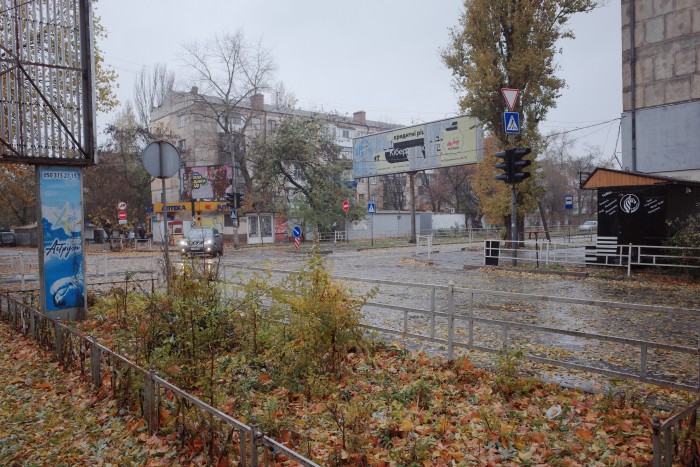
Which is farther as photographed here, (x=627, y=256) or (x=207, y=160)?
(x=207, y=160)

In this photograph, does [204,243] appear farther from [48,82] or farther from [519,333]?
[519,333]

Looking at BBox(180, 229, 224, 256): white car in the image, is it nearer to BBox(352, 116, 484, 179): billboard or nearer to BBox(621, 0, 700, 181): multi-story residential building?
BBox(352, 116, 484, 179): billboard

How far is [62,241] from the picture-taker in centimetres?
991

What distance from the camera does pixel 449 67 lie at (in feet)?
81.4

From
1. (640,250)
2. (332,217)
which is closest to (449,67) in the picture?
(640,250)

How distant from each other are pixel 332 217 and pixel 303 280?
34007mm

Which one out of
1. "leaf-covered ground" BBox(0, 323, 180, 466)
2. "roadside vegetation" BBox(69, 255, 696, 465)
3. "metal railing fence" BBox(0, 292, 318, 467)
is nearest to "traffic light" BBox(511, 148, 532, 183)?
"roadside vegetation" BBox(69, 255, 696, 465)

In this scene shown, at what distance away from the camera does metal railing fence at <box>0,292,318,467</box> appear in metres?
3.65

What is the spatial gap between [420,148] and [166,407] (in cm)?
3236

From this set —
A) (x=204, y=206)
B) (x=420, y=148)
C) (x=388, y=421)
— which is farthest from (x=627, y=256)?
(x=204, y=206)

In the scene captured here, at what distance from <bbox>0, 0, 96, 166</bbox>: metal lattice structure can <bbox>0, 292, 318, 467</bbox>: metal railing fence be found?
3744mm

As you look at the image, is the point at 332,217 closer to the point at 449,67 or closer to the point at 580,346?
the point at 449,67

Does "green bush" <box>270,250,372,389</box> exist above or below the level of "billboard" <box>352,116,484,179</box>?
below

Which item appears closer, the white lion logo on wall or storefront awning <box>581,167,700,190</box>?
storefront awning <box>581,167,700,190</box>
